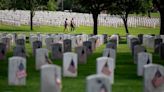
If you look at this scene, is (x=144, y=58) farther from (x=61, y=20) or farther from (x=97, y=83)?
(x=61, y=20)

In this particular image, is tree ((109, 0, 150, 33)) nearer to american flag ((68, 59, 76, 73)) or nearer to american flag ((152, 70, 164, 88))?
american flag ((68, 59, 76, 73))

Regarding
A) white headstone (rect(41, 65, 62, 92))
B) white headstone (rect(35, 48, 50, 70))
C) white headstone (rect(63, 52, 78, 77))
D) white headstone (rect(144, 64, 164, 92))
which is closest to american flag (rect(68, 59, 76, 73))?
white headstone (rect(63, 52, 78, 77))

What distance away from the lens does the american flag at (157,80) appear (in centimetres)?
1193

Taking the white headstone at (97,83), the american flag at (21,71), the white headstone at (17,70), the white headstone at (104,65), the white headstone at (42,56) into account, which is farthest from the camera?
the white headstone at (42,56)

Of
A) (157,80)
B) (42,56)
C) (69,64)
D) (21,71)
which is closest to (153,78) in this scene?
(157,80)

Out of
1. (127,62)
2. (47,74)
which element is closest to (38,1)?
(127,62)

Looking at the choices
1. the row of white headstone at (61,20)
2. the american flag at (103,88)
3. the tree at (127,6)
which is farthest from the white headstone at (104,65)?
the row of white headstone at (61,20)

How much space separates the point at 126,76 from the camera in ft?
56.9

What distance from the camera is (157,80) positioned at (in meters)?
12.1

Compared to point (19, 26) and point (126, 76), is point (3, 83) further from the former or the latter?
point (19, 26)

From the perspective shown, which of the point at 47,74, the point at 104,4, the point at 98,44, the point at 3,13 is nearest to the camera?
the point at 47,74

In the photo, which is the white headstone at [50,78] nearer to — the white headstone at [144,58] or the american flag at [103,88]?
the american flag at [103,88]

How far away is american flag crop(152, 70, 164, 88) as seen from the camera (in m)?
11.9

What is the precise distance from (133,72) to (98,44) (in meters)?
13.3
